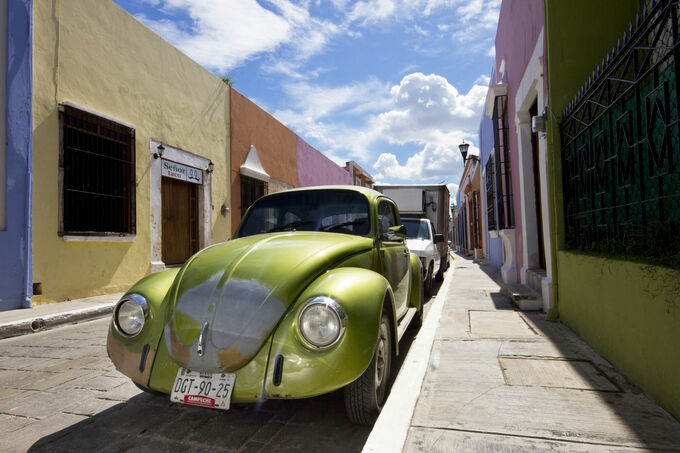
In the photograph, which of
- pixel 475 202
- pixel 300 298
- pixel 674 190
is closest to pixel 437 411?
pixel 300 298

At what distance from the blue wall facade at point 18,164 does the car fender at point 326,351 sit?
6.17 m

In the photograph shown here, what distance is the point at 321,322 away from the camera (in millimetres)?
2188

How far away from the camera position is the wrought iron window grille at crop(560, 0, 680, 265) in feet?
8.73

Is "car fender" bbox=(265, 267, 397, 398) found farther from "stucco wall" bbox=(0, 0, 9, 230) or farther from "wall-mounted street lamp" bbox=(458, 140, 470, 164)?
"wall-mounted street lamp" bbox=(458, 140, 470, 164)

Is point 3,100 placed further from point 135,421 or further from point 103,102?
point 135,421

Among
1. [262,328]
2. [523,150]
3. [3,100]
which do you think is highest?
[3,100]

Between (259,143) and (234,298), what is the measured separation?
12.8m

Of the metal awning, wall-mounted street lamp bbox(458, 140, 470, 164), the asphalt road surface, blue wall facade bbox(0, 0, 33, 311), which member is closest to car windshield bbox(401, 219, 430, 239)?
the asphalt road surface

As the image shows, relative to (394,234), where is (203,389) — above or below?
below

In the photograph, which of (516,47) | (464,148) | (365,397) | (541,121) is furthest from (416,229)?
(464,148)

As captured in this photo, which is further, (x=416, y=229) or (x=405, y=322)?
(x=416, y=229)

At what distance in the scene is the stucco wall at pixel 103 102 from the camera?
692cm

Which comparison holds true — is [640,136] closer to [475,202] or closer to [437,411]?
[437,411]

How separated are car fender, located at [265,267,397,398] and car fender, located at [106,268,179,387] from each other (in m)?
0.75
